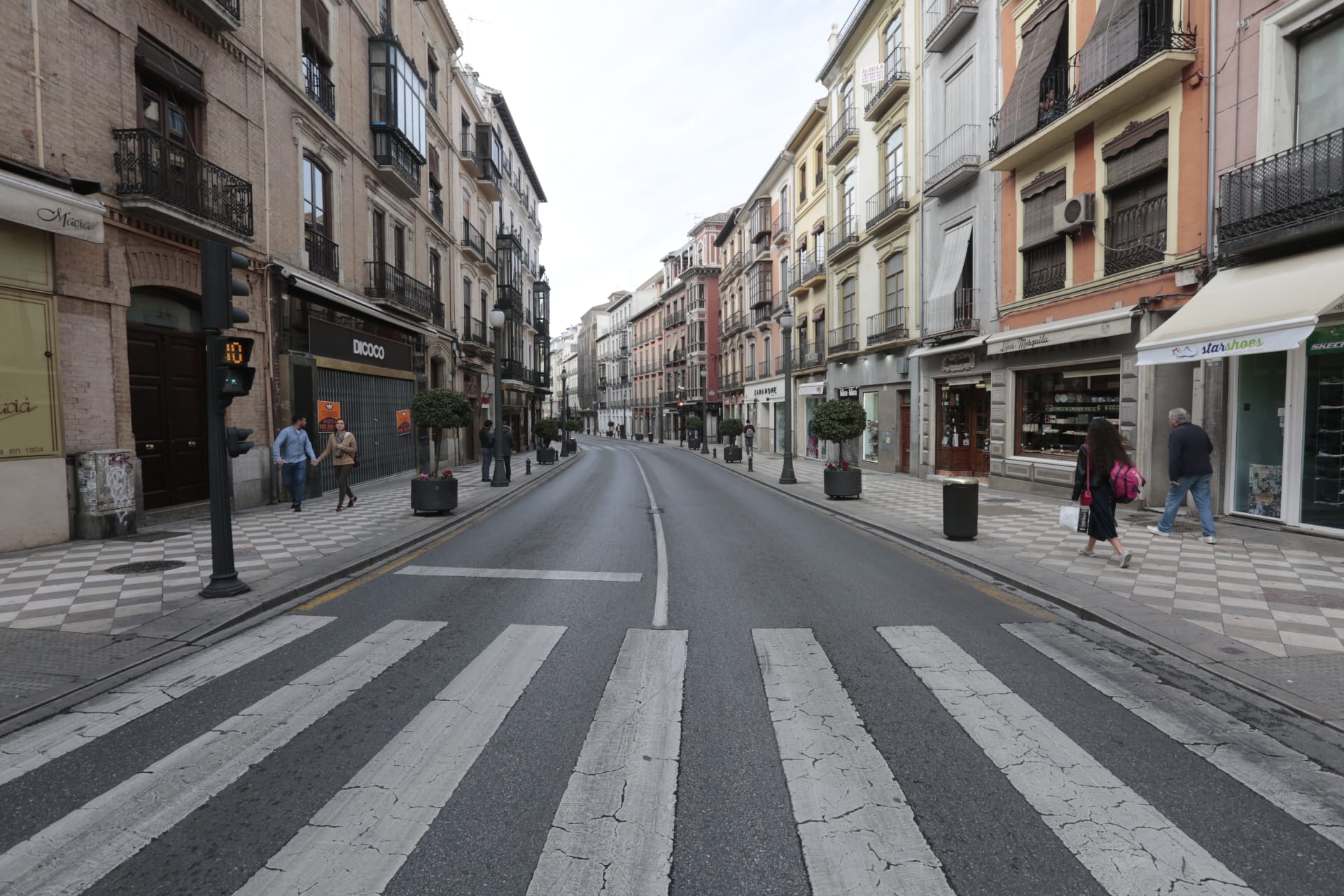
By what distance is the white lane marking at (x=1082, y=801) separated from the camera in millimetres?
2350

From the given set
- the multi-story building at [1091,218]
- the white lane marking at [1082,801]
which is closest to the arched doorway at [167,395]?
the white lane marking at [1082,801]

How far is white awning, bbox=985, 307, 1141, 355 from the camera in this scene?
11953 millimetres

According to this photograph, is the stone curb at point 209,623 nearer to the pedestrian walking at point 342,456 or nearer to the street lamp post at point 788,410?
the pedestrian walking at point 342,456

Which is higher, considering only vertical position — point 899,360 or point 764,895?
point 899,360

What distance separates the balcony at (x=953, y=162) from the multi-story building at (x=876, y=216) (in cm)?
109

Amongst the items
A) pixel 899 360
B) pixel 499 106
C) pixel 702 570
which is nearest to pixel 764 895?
pixel 702 570

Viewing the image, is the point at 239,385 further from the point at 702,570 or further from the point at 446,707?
the point at 702,570

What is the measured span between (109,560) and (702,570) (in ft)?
22.2

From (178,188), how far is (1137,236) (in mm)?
16118

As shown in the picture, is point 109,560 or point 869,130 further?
point 869,130

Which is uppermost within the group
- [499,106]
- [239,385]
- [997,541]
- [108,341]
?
[499,106]

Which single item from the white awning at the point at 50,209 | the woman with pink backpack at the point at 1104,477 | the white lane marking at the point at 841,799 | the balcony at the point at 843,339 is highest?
the balcony at the point at 843,339

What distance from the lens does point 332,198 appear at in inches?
635

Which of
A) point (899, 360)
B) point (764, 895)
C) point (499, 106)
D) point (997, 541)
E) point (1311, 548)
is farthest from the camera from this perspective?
point (499, 106)
